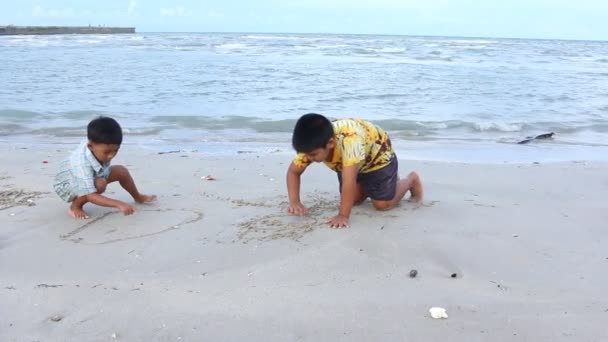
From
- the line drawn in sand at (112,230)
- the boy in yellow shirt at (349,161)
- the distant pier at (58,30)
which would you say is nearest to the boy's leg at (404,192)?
the boy in yellow shirt at (349,161)

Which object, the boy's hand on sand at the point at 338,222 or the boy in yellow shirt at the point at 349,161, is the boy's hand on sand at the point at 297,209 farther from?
the boy's hand on sand at the point at 338,222

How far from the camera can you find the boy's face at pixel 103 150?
3678 mm

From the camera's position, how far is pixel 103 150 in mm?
3701

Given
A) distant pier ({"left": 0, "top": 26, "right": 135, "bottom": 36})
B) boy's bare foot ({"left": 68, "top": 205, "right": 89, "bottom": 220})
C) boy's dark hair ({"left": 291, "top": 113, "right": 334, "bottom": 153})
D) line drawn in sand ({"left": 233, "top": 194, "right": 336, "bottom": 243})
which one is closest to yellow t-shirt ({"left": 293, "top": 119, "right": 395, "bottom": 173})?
boy's dark hair ({"left": 291, "top": 113, "right": 334, "bottom": 153})

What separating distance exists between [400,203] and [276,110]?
5.71m

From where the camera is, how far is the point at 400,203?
4012 millimetres

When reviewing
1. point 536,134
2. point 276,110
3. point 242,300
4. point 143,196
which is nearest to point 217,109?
point 276,110

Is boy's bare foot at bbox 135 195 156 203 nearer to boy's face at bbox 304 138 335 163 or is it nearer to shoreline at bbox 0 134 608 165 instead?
boy's face at bbox 304 138 335 163

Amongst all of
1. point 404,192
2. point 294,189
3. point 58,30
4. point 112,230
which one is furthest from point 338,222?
point 58,30

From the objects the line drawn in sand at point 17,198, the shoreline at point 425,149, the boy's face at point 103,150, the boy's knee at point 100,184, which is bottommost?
the shoreline at point 425,149

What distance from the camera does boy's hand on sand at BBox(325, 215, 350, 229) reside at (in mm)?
3426

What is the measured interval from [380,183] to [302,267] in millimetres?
1132

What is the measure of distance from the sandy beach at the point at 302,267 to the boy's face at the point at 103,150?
350 millimetres

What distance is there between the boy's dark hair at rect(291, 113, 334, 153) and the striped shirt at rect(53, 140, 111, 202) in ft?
4.39
